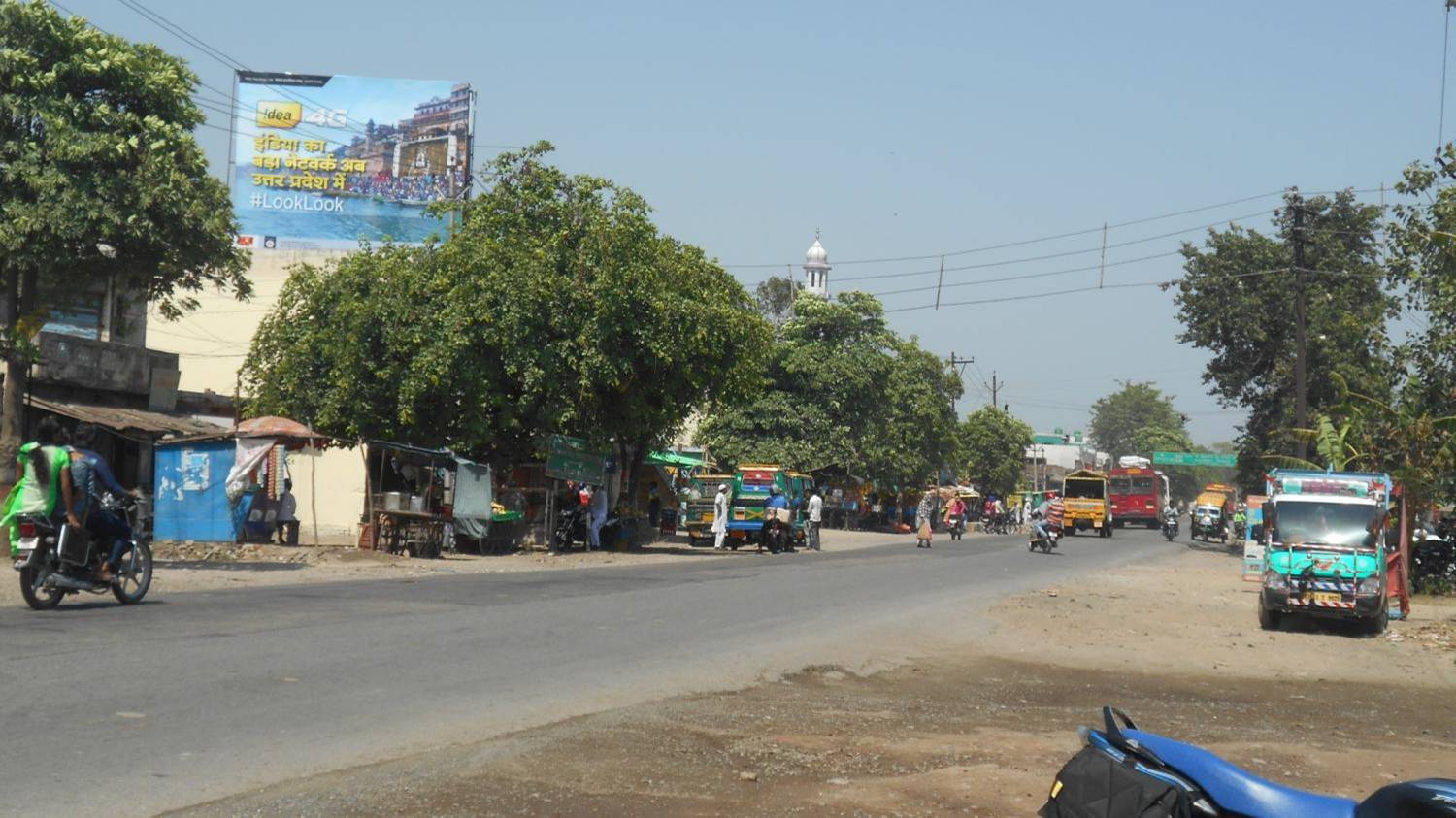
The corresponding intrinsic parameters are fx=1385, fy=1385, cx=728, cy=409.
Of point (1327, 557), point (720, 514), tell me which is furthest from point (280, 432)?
point (1327, 557)

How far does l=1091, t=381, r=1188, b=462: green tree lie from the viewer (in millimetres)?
192250

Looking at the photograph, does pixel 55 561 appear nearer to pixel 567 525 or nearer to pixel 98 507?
pixel 98 507

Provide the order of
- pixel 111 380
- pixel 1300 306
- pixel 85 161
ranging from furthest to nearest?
1. pixel 1300 306
2. pixel 111 380
3. pixel 85 161

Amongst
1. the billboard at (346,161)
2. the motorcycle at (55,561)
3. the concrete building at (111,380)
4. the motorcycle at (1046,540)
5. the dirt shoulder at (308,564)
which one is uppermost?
the billboard at (346,161)

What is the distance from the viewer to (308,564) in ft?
81.1

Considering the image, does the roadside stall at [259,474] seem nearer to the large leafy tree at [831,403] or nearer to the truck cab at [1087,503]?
the large leafy tree at [831,403]

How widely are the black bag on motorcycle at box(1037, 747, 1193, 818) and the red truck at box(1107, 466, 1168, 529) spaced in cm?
8108

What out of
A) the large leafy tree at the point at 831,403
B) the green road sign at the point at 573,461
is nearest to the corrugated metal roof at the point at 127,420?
the green road sign at the point at 573,461

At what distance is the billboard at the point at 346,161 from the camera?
55781 mm

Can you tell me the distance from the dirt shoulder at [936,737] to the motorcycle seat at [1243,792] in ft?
7.54

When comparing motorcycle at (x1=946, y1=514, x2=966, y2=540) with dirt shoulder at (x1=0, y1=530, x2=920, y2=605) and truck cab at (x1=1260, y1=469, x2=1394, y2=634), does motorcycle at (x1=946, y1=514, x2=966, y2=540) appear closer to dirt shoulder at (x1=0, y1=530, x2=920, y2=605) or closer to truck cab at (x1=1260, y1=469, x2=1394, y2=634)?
dirt shoulder at (x1=0, y1=530, x2=920, y2=605)

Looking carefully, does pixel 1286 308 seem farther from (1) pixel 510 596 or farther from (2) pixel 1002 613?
(1) pixel 510 596

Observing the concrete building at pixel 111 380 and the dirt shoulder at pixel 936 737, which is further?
Result: the concrete building at pixel 111 380

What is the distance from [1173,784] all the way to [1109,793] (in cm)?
20
